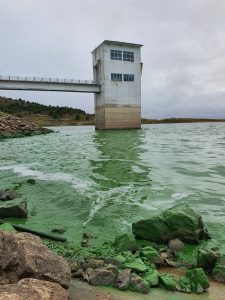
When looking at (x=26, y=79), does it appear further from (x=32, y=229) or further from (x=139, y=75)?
(x=32, y=229)

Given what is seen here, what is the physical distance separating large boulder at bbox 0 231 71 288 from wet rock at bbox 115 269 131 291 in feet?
2.78

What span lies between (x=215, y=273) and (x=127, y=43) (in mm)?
67280

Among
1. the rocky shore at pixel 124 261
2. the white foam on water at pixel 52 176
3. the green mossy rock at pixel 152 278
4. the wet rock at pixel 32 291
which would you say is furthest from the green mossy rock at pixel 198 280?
the white foam on water at pixel 52 176

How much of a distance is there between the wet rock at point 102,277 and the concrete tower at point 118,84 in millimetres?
62363

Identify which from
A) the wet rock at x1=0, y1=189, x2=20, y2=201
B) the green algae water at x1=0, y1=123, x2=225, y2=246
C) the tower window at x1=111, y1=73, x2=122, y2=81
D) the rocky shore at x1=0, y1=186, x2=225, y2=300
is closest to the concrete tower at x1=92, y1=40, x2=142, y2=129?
the tower window at x1=111, y1=73, x2=122, y2=81

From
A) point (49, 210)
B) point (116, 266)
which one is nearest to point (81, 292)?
point (116, 266)

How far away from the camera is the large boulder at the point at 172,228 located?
7.51m

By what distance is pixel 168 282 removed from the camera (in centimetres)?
534

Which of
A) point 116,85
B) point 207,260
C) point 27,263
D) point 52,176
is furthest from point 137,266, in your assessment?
point 116,85

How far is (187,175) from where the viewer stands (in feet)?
50.0

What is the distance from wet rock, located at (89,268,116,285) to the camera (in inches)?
208

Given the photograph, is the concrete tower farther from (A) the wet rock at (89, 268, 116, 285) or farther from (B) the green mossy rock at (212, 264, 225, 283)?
(A) the wet rock at (89, 268, 116, 285)

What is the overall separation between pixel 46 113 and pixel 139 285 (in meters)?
118

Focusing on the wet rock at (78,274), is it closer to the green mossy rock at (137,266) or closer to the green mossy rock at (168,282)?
the green mossy rock at (137,266)
